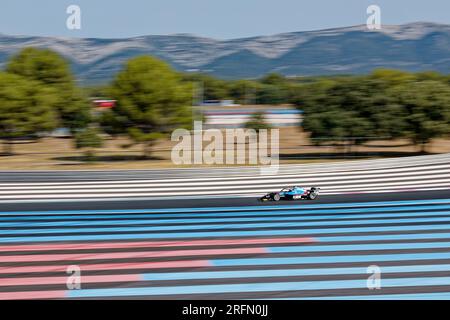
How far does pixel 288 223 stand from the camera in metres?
14.5

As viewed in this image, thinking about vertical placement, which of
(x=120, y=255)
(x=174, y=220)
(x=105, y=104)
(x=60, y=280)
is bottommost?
(x=174, y=220)

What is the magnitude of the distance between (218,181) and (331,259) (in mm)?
11544

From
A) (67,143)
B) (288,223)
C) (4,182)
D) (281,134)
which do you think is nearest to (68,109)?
(67,143)

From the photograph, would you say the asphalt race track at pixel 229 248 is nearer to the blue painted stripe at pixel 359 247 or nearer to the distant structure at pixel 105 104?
the blue painted stripe at pixel 359 247

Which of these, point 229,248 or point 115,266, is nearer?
point 115,266

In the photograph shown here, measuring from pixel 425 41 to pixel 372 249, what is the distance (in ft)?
407

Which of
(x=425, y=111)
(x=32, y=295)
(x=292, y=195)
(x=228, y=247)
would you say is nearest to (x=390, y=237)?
(x=228, y=247)

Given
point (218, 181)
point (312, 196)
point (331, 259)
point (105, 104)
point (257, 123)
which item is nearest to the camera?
point (331, 259)

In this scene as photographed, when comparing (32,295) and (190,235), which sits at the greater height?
(32,295)

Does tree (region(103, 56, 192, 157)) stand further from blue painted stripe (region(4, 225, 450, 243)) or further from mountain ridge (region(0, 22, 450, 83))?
mountain ridge (region(0, 22, 450, 83))

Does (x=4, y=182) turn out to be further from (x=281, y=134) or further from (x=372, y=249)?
(x=281, y=134)

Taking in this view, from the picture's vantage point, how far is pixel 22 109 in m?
36.1

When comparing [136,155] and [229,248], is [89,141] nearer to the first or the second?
[136,155]

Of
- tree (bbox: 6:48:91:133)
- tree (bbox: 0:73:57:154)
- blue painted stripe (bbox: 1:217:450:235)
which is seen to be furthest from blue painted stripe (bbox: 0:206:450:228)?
tree (bbox: 6:48:91:133)
